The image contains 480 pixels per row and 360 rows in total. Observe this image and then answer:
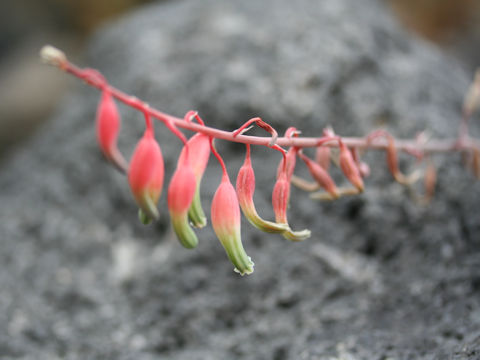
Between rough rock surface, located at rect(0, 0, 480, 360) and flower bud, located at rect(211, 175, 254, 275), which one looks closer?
flower bud, located at rect(211, 175, 254, 275)

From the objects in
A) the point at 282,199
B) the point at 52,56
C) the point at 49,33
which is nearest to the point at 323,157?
the point at 282,199

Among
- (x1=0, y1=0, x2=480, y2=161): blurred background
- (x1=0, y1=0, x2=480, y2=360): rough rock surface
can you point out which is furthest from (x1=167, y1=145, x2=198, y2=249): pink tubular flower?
(x1=0, y1=0, x2=480, y2=161): blurred background

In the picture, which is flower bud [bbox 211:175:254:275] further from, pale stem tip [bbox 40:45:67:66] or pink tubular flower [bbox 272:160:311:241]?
pale stem tip [bbox 40:45:67:66]

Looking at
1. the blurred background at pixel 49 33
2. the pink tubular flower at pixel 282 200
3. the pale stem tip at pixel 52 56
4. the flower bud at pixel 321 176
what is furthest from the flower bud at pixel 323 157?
the blurred background at pixel 49 33

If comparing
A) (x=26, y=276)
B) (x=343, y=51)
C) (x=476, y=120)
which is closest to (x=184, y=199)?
(x=26, y=276)

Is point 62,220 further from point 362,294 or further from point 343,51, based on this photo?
point 343,51

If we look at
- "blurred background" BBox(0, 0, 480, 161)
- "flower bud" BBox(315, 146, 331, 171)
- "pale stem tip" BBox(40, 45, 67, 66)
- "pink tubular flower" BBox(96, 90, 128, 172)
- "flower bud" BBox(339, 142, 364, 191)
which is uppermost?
"blurred background" BBox(0, 0, 480, 161)

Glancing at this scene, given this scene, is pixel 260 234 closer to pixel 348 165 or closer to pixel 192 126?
pixel 348 165

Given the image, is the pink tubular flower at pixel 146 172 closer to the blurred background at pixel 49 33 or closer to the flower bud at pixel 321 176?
the flower bud at pixel 321 176
